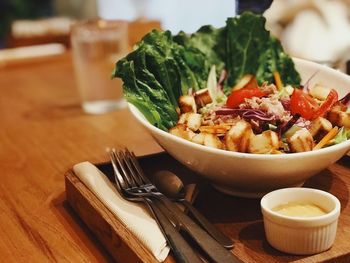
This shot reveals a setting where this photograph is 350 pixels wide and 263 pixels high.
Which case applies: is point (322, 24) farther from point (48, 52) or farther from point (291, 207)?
point (48, 52)

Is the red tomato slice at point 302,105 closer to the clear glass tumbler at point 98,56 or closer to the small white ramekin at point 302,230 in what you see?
the small white ramekin at point 302,230

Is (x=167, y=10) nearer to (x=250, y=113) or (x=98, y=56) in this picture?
(x=98, y=56)

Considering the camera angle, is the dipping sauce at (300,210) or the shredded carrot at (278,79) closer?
the dipping sauce at (300,210)

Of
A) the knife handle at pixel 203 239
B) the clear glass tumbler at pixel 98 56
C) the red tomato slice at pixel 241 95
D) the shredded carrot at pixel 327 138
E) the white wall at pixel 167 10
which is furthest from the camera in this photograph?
the white wall at pixel 167 10

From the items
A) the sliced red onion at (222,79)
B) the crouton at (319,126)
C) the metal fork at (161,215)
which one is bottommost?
the metal fork at (161,215)

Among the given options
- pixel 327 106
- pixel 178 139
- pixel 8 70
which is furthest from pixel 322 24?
pixel 8 70

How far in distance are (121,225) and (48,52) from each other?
1807mm

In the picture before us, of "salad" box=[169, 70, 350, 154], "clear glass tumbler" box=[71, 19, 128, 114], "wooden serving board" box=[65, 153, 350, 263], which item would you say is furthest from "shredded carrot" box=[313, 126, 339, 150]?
"clear glass tumbler" box=[71, 19, 128, 114]

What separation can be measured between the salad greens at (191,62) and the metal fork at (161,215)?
13 centimetres

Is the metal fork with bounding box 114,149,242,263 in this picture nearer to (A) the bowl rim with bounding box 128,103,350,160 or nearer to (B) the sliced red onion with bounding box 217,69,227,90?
(A) the bowl rim with bounding box 128,103,350,160

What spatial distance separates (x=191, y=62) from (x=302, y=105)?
0.35 meters

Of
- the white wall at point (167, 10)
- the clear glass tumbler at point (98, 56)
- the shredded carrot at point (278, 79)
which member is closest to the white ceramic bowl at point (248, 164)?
the shredded carrot at point (278, 79)

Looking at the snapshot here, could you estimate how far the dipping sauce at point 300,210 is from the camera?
90 centimetres

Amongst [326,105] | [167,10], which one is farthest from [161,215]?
[167,10]
